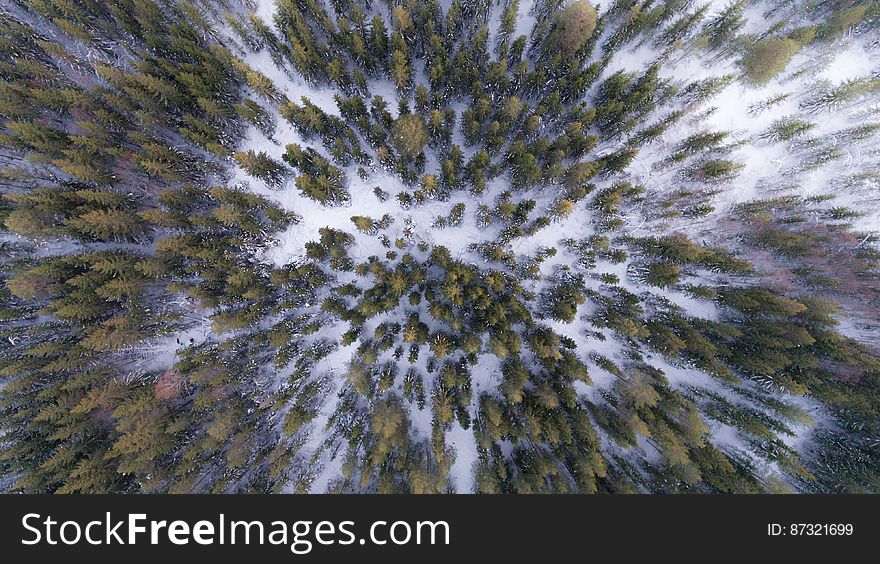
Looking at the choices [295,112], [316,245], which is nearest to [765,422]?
[316,245]
